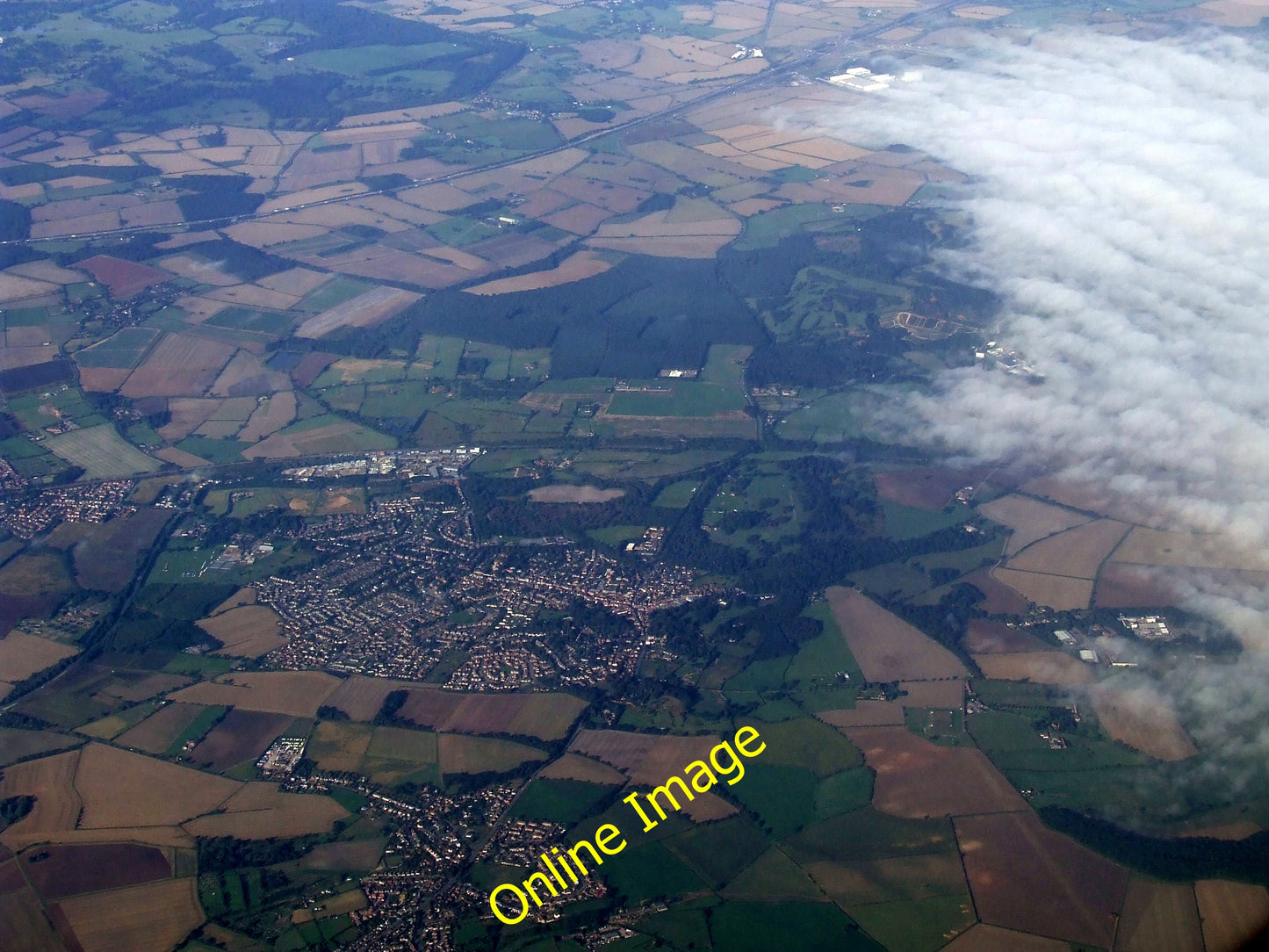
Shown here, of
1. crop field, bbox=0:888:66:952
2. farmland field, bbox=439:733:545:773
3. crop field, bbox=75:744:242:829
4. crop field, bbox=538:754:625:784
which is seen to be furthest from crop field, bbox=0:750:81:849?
crop field, bbox=538:754:625:784

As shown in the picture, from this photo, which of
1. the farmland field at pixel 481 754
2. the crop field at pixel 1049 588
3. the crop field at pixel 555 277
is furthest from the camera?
the crop field at pixel 555 277

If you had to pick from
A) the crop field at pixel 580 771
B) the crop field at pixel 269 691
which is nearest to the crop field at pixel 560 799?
the crop field at pixel 580 771

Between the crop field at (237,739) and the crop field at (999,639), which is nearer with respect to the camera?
the crop field at (237,739)

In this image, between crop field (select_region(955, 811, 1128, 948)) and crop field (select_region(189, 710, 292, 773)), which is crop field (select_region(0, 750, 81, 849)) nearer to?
crop field (select_region(189, 710, 292, 773))

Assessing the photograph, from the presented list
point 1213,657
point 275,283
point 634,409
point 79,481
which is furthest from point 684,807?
point 275,283

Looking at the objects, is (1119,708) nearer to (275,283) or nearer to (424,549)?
(424,549)

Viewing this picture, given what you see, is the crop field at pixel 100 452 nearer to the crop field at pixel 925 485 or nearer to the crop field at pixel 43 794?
the crop field at pixel 43 794
